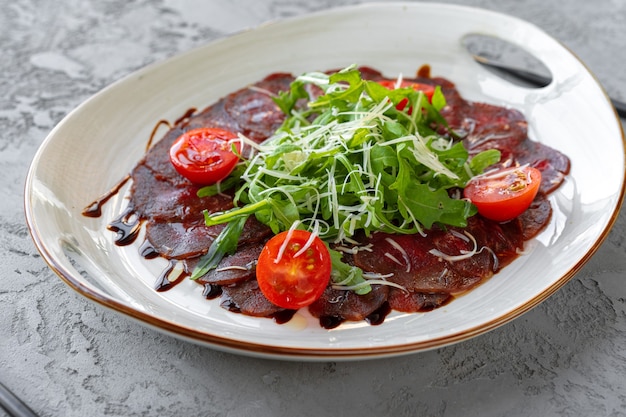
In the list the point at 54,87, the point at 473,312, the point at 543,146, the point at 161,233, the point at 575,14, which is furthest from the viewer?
the point at 575,14

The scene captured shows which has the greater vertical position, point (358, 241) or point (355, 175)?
point (355, 175)

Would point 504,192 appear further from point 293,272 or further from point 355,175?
point 293,272

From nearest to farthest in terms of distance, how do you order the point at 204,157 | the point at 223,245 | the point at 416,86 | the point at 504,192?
the point at 223,245, the point at 504,192, the point at 204,157, the point at 416,86

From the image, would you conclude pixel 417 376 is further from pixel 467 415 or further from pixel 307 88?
pixel 307 88

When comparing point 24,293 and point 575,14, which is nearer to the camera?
point 24,293

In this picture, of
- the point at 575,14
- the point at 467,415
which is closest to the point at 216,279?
the point at 467,415

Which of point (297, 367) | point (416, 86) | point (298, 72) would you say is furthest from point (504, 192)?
point (298, 72)

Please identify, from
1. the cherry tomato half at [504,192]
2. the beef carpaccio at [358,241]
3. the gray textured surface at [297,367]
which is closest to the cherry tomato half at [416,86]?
the beef carpaccio at [358,241]
